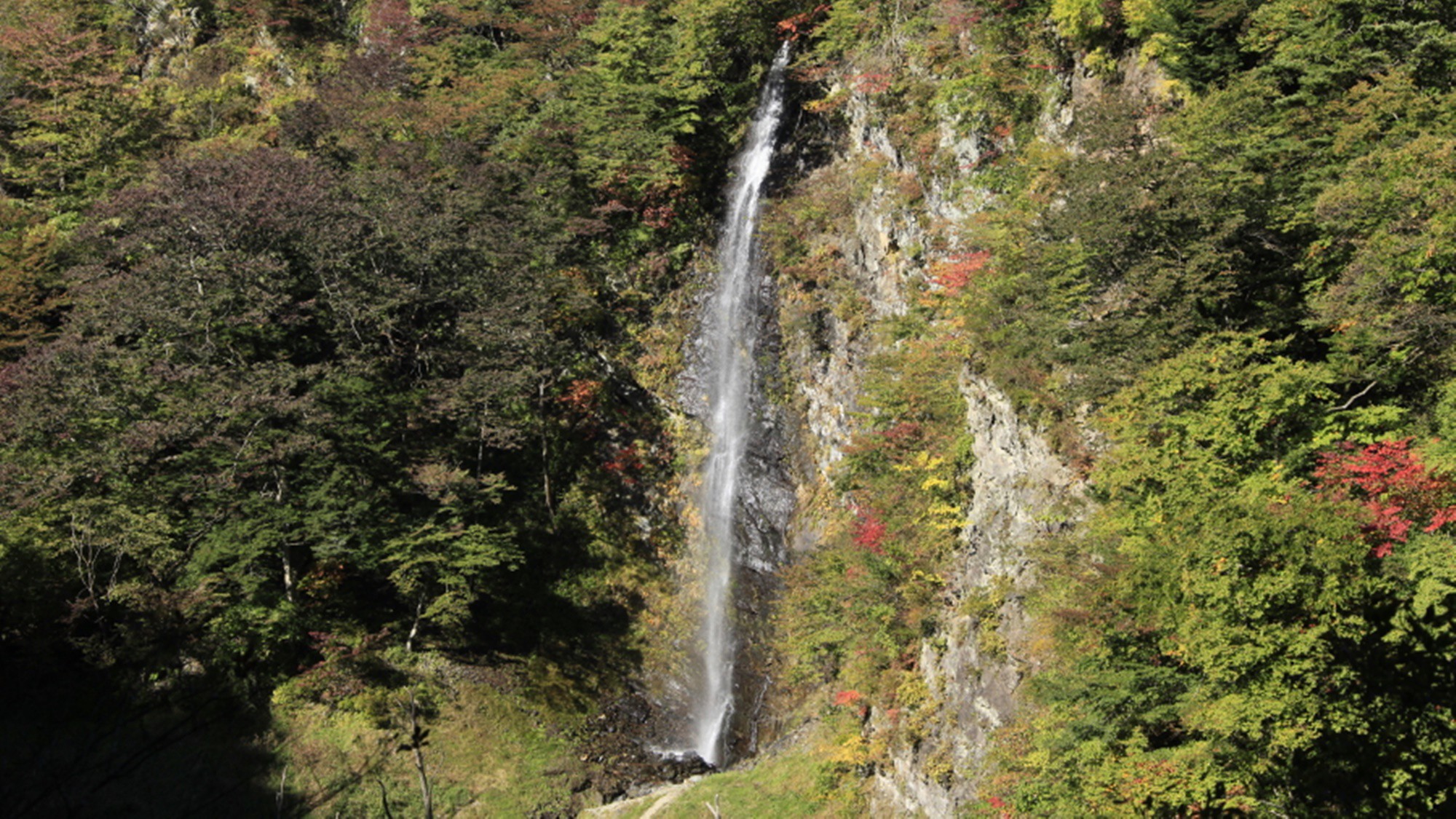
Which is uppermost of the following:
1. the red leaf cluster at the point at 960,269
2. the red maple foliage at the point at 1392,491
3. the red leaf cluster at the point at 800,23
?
the red leaf cluster at the point at 800,23

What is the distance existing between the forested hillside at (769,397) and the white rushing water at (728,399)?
835 millimetres

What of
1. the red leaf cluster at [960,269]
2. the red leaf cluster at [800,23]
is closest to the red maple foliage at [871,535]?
the red leaf cluster at [960,269]

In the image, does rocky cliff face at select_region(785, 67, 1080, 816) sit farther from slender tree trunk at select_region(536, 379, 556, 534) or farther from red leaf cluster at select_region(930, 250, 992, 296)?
slender tree trunk at select_region(536, 379, 556, 534)

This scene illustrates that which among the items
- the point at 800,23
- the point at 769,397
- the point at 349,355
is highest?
the point at 800,23

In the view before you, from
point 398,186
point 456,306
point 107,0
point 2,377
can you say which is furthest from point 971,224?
point 107,0

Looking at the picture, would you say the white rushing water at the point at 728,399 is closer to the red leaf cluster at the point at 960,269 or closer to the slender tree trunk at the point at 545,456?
the slender tree trunk at the point at 545,456

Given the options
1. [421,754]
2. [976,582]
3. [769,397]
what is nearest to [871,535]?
[976,582]

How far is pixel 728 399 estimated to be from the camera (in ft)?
93.2

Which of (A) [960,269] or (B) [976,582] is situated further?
(A) [960,269]

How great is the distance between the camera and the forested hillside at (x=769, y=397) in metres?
10.8

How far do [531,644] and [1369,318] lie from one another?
71.3 feet

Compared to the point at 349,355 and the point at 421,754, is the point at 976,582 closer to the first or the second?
the point at 421,754

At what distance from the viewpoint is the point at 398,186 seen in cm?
2641

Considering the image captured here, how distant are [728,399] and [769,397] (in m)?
1.56
